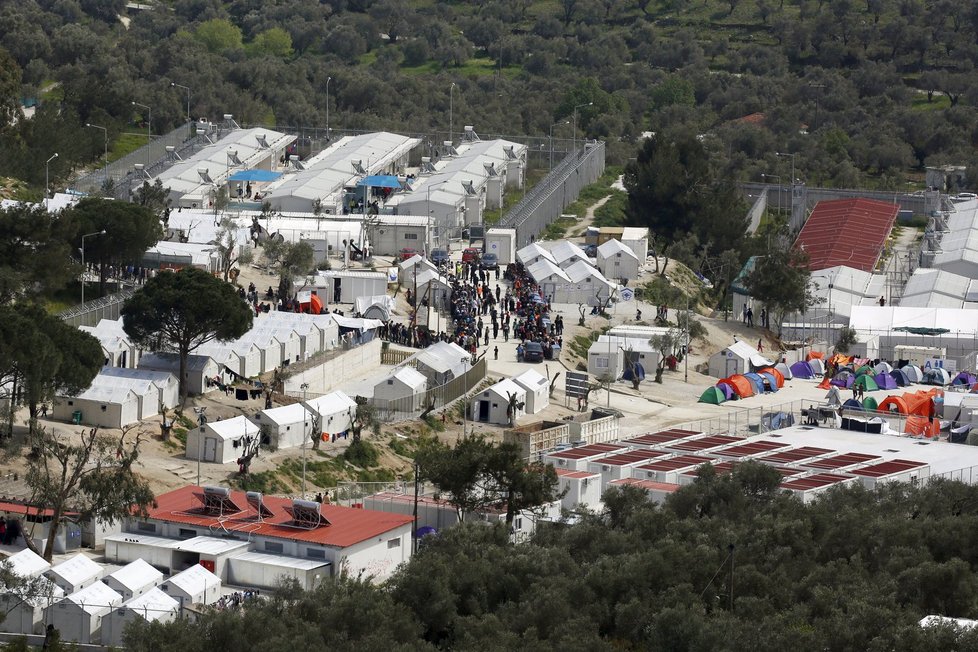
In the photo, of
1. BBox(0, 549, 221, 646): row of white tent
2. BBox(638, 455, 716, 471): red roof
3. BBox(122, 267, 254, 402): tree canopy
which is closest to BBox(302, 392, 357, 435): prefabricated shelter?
BBox(122, 267, 254, 402): tree canopy

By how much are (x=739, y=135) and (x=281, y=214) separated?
4322 centimetres

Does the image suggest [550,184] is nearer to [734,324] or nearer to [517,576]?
[734,324]

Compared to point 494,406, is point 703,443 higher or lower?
lower

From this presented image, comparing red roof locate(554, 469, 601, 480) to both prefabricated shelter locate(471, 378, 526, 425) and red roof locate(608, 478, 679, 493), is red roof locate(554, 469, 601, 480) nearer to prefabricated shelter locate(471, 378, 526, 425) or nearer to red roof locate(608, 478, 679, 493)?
red roof locate(608, 478, 679, 493)

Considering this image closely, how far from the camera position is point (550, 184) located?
100 meters

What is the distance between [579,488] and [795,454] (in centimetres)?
831

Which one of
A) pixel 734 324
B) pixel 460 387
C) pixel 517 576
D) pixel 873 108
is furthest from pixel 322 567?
pixel 873 108

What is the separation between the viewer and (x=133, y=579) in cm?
4475

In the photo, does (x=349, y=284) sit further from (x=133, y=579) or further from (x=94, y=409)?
(x=133, y=579)

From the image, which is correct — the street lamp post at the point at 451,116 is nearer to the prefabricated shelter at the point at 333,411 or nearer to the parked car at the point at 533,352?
the parked car at the point at 533,352

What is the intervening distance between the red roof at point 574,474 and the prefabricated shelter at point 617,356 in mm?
14098

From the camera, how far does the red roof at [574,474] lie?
56.2 metres

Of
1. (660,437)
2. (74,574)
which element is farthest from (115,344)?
(74,574)

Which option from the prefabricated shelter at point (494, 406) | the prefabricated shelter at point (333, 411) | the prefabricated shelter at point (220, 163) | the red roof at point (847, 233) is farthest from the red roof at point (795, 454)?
the prefabricated shelter at point (220, 163)
